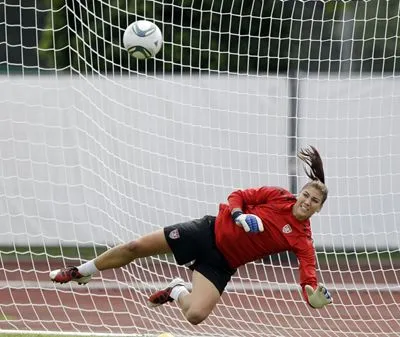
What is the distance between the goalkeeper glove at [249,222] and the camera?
23.2 feet

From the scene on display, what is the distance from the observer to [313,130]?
10711mm

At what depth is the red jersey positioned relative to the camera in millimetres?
7359

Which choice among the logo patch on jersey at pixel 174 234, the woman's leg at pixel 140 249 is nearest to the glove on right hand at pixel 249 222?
the logo patch on jersey at pixel 174 234

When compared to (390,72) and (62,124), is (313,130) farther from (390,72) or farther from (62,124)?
(62,124)

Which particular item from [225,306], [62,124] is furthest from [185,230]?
[62,124]

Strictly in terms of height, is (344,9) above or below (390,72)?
above

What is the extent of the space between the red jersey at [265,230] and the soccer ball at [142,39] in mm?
1283

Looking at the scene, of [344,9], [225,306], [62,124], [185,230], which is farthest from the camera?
[62,124]

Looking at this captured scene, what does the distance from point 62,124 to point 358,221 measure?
301 cm

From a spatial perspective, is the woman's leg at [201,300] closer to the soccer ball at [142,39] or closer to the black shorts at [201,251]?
the black shorts at [201,251]

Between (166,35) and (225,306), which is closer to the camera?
(225,306)

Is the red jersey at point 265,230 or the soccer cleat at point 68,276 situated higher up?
the red jersey at point 265,230

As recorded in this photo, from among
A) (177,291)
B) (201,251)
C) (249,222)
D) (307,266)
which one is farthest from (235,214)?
(177,291)

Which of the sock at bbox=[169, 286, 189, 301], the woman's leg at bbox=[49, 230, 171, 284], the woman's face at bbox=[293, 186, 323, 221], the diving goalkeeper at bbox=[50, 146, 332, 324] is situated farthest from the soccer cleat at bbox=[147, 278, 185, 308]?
the woman's face at bbox=[293, 186, 323, 221]
